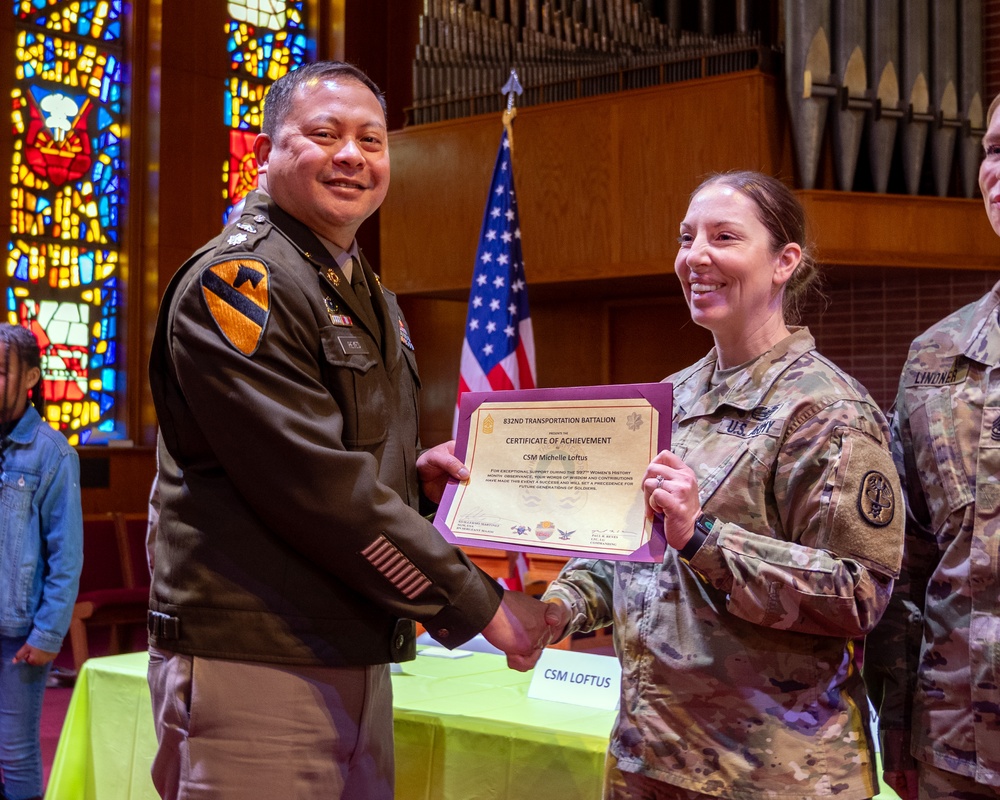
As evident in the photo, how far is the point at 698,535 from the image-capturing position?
1745mm

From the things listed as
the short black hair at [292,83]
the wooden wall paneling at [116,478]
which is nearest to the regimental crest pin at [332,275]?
the short black hair at [292,83]

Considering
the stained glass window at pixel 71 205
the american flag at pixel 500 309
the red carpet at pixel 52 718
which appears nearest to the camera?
the red carpet at pixel 52 718

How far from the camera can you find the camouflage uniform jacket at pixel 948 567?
5.86ft

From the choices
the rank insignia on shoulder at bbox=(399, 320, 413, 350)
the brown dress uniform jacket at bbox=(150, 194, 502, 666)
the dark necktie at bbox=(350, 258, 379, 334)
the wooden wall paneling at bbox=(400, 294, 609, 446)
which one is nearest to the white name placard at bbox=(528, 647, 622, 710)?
the brown dress uniform jacket at bbox=(150, 194, 502, 666)

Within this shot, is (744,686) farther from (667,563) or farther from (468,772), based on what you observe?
(468,772)

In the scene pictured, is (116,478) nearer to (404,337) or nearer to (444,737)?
(444,737)

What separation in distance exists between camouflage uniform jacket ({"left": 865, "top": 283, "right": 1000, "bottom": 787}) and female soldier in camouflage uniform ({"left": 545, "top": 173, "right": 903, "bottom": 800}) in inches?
4.6

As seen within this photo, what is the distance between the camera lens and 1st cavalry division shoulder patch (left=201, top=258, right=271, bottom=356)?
176 cm

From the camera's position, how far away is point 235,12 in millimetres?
9148

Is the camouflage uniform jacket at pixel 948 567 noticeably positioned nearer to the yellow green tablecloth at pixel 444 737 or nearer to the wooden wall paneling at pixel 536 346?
the yellow green tablecloth at pixel 444 737

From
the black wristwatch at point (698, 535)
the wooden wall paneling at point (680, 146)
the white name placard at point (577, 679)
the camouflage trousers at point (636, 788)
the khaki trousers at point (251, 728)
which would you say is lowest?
the white name placard at point (577, 679)

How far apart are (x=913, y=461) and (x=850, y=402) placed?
252 mm

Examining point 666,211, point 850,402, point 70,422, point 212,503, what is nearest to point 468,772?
point 212,503

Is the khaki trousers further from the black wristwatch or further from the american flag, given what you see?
the american flag
